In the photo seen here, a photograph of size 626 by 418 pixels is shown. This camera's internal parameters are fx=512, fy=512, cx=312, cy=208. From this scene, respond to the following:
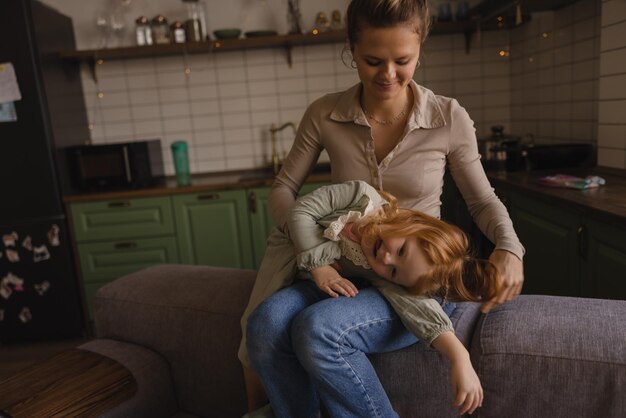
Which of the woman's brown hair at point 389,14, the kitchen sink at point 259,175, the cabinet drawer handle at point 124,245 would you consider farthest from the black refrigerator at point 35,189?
the woman's brown hair at point 389,14

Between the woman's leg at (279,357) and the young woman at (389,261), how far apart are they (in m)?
0.09

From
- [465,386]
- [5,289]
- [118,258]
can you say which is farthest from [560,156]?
[5,289]

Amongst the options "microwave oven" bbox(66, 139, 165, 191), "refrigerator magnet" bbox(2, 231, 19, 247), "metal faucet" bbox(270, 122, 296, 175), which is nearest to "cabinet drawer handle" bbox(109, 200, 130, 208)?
"microwave oven" bbox(66, 139, 165, 191)

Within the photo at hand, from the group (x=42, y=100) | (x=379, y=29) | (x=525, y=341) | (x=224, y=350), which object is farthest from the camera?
(x=42, y=100)

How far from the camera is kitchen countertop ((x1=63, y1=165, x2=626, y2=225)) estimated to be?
65.0 inches

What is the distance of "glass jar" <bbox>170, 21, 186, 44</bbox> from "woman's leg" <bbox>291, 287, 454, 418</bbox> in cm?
260

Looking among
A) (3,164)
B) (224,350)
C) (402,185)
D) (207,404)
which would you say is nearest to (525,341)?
(402,185)

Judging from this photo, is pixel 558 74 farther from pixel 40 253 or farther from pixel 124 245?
pixel 40 253

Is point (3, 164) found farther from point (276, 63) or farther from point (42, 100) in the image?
point (276, 63)

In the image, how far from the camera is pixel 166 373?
4.67 feet

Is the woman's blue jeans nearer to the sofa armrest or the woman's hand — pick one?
the woman's hand

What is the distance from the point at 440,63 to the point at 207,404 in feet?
9.17

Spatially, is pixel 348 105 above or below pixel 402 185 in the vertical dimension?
above

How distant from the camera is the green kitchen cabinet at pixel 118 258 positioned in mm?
3057
